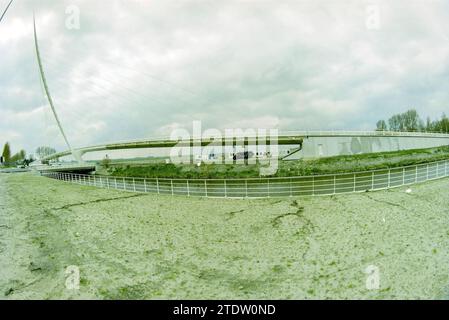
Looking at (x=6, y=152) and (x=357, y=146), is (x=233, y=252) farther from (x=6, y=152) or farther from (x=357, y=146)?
(x=6, y=152)

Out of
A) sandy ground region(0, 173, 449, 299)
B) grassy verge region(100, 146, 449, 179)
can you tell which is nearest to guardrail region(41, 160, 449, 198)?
sandy ground region(0, 173, 449, 299)

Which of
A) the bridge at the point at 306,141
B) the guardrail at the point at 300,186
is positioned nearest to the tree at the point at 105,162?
the bridge at the point at 306,141

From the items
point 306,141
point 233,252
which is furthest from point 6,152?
point 233,252

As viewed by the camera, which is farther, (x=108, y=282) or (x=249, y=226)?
(x=249, y=226)

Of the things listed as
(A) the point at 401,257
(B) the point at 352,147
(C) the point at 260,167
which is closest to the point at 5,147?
(C) the point at 260,167

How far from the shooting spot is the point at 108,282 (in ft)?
10.7

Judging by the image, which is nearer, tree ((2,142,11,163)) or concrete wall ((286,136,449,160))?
concrete wall ((286,136,449,160))

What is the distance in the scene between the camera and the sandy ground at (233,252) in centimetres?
308

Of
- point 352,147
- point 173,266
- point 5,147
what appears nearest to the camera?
point 173,266

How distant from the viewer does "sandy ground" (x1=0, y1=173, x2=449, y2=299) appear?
10.1 feet

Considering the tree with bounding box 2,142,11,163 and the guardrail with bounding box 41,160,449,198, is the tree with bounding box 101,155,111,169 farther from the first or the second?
the tree with bounding box 2,142,11,163
